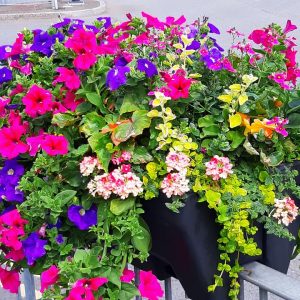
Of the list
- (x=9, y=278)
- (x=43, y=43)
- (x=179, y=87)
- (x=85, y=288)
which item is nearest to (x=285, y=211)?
(x=179, y=87)

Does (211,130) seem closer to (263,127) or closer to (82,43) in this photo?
(263,127)

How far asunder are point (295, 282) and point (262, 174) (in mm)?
249

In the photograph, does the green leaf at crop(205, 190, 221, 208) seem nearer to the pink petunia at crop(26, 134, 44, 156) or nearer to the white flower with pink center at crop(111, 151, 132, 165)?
the white flower with pink center at crop(111, 151, 132, 165)

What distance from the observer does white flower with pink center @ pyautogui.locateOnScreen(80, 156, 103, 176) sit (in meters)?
1.40

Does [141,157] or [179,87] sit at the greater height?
[179,87]

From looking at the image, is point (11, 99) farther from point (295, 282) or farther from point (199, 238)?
point (295, 282)

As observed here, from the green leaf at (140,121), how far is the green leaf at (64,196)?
20 centimetres

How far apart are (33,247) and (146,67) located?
19.3 inches

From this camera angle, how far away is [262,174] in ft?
4.63

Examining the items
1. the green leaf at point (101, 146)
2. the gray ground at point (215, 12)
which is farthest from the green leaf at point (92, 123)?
the gray ground at point (215, 12)

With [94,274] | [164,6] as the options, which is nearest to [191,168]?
[94,274]

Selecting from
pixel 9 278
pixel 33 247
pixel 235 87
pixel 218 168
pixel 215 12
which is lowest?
pixel 215 12

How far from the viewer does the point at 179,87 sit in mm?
1429

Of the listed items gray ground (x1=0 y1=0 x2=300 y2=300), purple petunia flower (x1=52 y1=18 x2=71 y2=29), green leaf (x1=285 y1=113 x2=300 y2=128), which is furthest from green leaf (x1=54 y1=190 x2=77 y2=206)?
gray ground (x1=0 y1=0 x2=300 y2=300)
